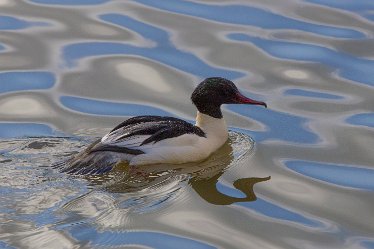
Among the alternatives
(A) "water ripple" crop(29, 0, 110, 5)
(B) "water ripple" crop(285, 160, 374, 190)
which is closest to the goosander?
(B) "water ripple" crop(285, 160, 374, 190)

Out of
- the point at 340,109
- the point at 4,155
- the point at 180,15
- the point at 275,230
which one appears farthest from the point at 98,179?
the point at 180,15

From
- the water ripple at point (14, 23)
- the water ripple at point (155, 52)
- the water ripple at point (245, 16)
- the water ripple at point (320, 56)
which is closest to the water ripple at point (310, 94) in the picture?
the water ripple at point (320, 56)

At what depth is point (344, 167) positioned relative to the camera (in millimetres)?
10867

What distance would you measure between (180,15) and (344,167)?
4720 mm

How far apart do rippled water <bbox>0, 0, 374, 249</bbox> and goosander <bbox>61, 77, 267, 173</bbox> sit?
13 centimetres

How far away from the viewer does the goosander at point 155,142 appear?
34.6 ft

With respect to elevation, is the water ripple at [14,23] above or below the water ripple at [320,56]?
below

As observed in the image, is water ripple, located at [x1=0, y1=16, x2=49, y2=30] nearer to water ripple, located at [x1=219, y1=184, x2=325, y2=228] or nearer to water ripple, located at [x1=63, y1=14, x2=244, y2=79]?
water ripple, located at [x1=63, y1=14, x2=244, y2=79]

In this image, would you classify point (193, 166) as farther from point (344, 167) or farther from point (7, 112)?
point (7, 112)

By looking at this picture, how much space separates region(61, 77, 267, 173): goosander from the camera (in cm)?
1053

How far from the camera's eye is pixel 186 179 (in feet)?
34.8

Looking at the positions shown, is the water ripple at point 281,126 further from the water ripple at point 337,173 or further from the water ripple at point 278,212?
the water ripple at point 278,212

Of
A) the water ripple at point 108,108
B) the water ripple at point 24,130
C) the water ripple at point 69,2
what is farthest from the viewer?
the water ripple at point 69,2

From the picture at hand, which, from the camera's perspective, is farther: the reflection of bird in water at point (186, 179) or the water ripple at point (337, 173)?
the water ripple at point (337, 173)
